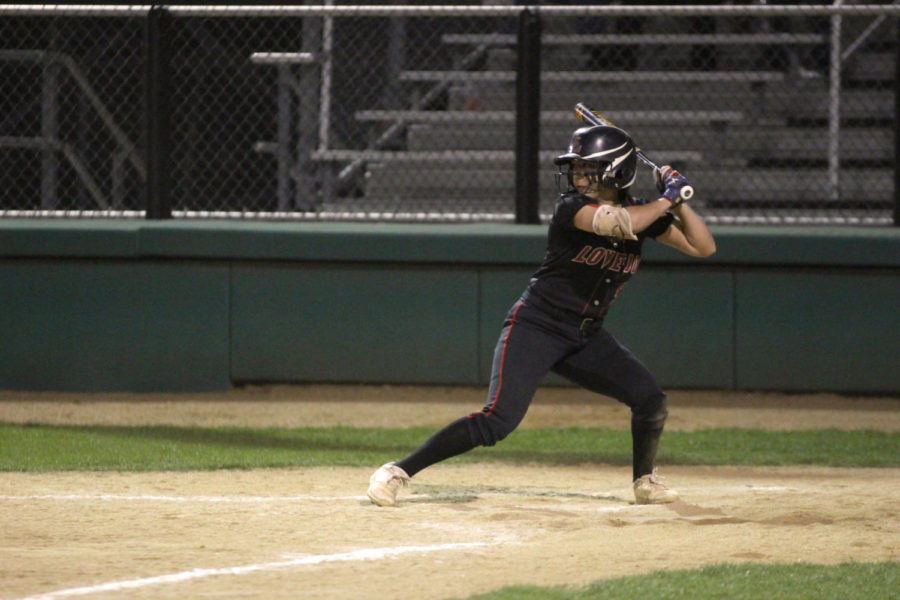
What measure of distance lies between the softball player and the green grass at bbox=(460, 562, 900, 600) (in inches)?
47.8

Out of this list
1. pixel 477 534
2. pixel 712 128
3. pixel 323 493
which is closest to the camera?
pixel 477 534

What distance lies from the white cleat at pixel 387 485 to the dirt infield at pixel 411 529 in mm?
68

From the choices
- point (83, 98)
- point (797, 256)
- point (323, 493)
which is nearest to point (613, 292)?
point (323, 493)

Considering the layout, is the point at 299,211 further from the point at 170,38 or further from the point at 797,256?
the point at 797,256

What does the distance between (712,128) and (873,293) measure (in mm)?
2148

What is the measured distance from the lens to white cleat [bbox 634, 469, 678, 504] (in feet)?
17.7

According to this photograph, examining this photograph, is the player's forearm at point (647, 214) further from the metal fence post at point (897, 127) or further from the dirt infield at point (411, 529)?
the metal fence post at point (897, 127)

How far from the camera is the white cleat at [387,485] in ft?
17.1

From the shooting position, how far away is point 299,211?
8930mm

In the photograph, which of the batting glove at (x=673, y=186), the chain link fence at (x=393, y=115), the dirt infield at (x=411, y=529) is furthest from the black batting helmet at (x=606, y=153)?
the chain link fence at (x=393, y=115)

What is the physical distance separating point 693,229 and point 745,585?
1.77 meters

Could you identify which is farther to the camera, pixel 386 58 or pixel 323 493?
pixel 386 58

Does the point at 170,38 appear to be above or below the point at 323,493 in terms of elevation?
above

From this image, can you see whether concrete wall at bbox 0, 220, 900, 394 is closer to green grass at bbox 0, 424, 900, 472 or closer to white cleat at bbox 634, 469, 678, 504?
green grass at bbox 0, 424, 900, 472
